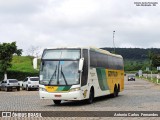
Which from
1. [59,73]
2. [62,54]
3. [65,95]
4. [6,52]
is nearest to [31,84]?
[6,52]

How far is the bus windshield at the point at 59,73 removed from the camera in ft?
73.9

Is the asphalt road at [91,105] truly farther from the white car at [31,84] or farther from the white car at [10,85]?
the white car at [10,85]

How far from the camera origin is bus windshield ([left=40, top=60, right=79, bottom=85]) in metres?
22.5

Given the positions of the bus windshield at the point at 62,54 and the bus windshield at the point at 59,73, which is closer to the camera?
the bus windshield at the point at 59,73

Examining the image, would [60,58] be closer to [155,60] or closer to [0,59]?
[0,59]

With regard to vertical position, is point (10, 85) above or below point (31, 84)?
below

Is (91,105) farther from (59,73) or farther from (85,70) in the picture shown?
(59,73)

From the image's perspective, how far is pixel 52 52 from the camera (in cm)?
2359

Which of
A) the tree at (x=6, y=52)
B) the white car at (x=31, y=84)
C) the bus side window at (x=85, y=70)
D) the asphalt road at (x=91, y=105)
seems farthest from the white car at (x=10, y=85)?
the bus side window at (x=85, y=70)

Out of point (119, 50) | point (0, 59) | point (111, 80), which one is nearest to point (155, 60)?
point (119, 50)

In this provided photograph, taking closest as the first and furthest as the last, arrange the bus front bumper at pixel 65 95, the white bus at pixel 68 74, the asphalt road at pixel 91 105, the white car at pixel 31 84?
1. the asphalt road at pixel 91 105
2. the bus front bumper at pixel 65 95
3. the white bus at pixel 68 74
4. the white car at pixel 31 84

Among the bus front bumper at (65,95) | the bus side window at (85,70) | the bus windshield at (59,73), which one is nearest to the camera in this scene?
the bus front bumper at (65,95)

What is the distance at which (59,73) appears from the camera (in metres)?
22.7

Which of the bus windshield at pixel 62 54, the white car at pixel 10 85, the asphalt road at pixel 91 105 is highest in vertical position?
the bus windshield at pixel 62 54
